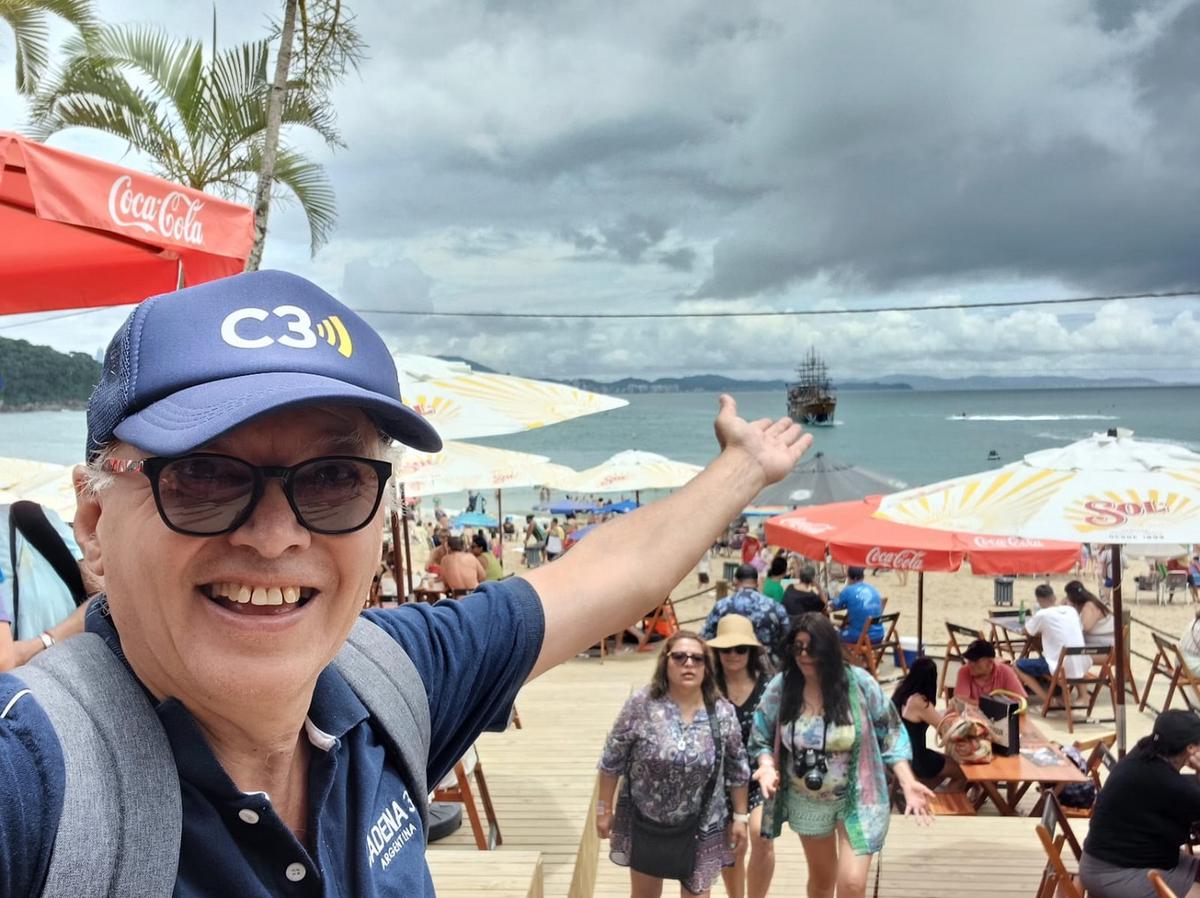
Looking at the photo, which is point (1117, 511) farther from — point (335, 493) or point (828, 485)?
point (828, 485)

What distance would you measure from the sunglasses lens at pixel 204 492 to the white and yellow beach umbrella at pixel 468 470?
7077 mm

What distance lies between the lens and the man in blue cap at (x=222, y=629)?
0.85 metres

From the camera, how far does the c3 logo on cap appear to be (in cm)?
102

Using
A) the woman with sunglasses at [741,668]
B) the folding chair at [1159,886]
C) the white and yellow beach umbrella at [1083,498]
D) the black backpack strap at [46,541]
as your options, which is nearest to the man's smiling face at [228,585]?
the black backpack strap at [46,541]

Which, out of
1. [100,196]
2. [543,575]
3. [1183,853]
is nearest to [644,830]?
[1183,853]

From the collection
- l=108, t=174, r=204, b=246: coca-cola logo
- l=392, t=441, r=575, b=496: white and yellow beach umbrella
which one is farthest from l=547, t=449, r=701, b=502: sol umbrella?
l=108, t=174, r=204, b=246: coca-cola logo

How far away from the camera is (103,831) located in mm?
832

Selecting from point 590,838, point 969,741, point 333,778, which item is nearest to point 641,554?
point 333,778

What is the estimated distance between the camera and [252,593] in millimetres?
1007

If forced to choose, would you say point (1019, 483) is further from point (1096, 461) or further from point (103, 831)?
point (103, 831)

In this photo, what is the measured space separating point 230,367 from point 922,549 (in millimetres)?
8651

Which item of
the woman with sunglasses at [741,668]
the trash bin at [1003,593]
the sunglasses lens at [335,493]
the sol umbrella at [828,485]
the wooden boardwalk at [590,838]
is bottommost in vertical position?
the trash bin at [1003,593]

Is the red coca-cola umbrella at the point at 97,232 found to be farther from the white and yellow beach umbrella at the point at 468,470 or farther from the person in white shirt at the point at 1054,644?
the person in white shirt at the point at 1054,644

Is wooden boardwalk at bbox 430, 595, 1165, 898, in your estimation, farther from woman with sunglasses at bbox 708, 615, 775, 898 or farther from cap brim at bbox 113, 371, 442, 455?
cap brim at bbox 113, 371, 442, 455
